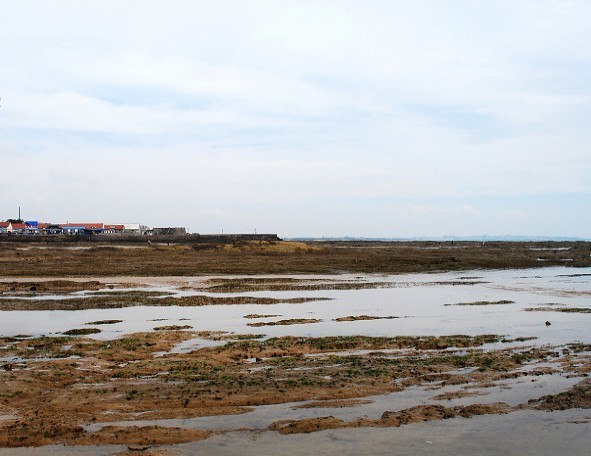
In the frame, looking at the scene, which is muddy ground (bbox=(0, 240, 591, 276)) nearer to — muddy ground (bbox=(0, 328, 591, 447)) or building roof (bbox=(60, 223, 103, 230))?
muddy ground (bbox=(0, 328, 591, 447))

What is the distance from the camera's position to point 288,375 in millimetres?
19062

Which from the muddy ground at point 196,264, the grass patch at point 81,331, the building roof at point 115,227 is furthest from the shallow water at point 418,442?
the building roof at point 115,227

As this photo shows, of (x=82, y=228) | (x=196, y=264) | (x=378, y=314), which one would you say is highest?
(x=82, y=228)

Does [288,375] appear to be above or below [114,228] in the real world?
below

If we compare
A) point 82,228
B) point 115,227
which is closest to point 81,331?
point 82,228

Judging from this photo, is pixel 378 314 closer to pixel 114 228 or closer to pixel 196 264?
pixel 196 264

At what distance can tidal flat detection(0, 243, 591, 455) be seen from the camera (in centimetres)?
1380

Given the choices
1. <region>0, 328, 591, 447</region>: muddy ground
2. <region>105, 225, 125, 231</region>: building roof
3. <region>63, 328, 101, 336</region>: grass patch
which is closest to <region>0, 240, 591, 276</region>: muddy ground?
<region>63, 328, 101, 336</region>: grass patch

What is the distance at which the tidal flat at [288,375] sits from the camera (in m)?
13.8

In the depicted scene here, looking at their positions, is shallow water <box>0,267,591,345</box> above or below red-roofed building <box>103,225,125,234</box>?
below

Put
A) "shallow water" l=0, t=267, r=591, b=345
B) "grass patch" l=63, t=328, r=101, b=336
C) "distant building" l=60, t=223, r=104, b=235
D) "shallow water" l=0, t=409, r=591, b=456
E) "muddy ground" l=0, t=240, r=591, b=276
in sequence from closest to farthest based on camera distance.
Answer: "shallow water" l=0, t=409, r=591, b=456 → "grass patch" l=63, t=328, r=101, b=336 → "shallow water" l=0, t=267, r=591, b=345 → "muddy ground" l=0, t=240, r=591, b=276 → "distant building" l=60, t=223, r=104, b=235

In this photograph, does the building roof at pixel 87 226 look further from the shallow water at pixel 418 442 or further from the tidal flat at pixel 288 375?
the shallow water at pixel 418 442

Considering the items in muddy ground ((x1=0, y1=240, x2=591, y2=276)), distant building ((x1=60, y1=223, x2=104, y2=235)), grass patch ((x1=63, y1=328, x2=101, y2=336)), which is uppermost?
distant building ((x1=60, y1=223, x2=104, y2=235))

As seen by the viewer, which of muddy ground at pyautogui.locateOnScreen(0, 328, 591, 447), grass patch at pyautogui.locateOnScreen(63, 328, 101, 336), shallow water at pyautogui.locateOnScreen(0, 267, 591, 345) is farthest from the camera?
shallow water at pyautogui.locateOnScreen(0, 267, 591, 345)
